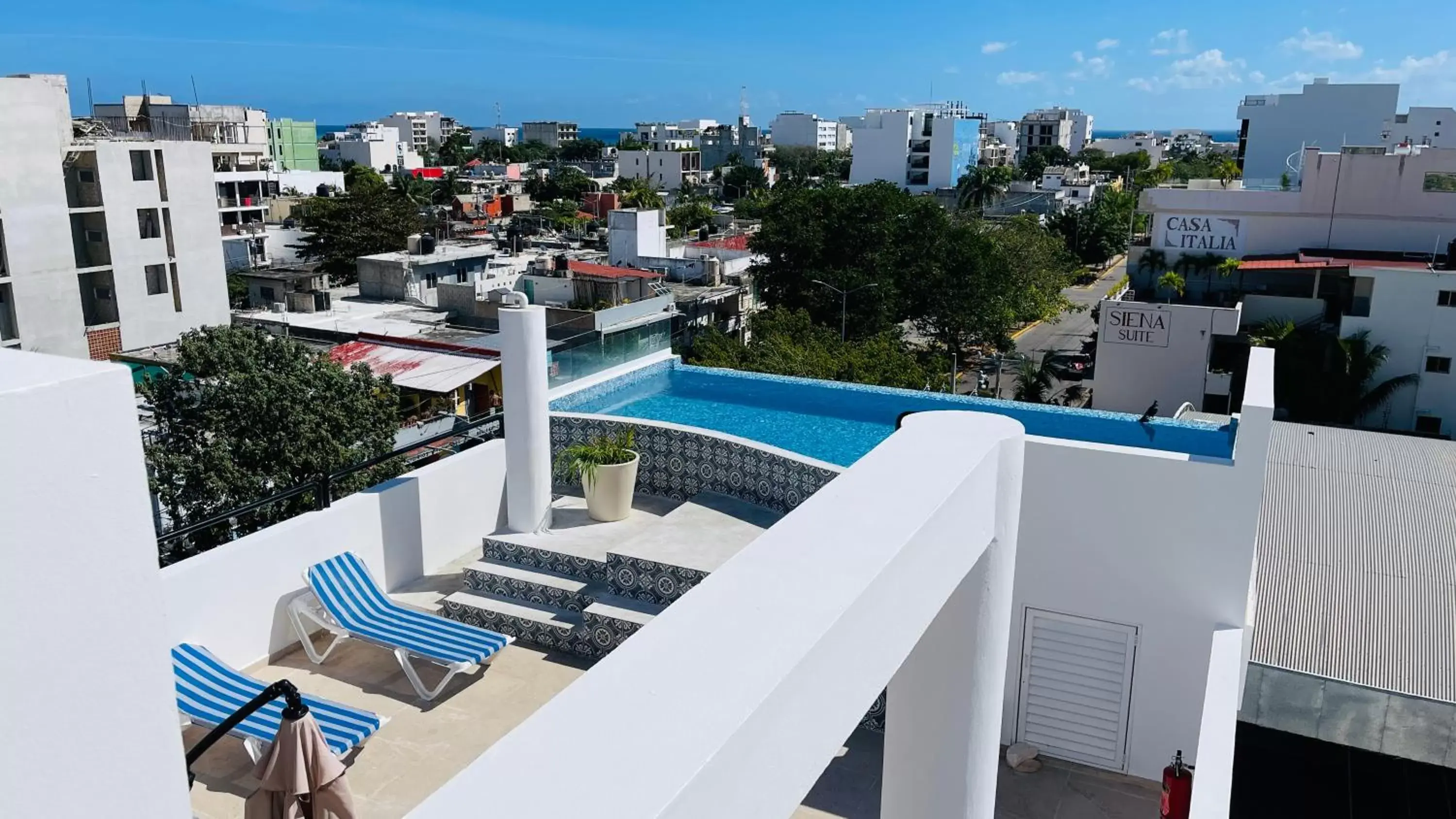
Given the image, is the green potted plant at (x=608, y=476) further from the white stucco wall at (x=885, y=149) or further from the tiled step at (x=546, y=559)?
the white stucco wall at (x=885, y=149)

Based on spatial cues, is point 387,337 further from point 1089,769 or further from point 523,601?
point 1089,769

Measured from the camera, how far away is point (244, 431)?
14023 mm

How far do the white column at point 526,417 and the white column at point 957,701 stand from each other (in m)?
6.59

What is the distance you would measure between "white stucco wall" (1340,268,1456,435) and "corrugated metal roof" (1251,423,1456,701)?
44.8 ft

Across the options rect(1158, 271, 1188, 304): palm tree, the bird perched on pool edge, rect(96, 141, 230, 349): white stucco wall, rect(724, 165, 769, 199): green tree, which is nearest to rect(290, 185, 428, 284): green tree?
rect(96, 141, 230, 349): white stucco wall

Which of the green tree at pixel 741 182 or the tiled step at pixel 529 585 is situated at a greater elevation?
the green tree at pixel 741 182

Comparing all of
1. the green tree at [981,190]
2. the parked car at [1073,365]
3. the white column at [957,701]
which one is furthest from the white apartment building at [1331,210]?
the green tree at [981,190]

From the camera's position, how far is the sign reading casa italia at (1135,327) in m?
28.1

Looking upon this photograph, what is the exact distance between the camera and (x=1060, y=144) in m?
153

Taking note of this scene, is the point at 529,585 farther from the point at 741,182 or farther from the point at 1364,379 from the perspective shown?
the point at 741,182

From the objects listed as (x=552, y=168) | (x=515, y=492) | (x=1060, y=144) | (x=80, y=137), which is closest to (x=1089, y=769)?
(x=515, y=492)

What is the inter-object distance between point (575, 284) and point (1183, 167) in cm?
6996

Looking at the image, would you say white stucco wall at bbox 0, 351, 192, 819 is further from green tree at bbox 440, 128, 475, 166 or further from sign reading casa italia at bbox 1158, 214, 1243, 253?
green tree at bbox 440, 128, 475, 166

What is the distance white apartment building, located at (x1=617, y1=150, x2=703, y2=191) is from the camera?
4311 inches
